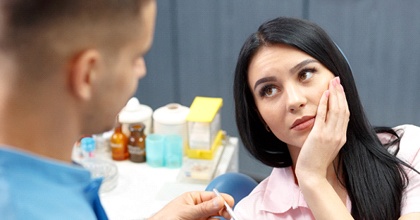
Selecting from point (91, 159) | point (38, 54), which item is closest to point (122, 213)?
point (91, 159)

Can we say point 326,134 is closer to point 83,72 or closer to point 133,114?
point 83,72

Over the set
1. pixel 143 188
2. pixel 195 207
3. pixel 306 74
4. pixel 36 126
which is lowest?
pixel 143 188

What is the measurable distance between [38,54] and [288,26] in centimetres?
94

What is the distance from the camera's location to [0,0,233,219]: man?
64cm

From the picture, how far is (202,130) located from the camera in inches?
84.0

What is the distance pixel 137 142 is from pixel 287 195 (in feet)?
2.48

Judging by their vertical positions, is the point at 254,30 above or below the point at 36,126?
below

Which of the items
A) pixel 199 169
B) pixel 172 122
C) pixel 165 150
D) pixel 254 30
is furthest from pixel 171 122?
pixel 254 30

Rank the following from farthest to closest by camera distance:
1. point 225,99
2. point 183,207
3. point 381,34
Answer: point 225,99
point 381,34
point 183,207

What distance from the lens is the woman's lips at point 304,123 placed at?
4.74ft

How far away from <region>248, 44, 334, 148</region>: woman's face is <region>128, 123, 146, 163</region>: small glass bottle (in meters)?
0.79

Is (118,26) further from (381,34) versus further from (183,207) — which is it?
(381,34)

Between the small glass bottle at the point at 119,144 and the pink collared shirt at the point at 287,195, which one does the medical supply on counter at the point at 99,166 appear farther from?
the pink collared shirt at the point at 287,195

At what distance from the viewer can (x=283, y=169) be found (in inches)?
65.3
